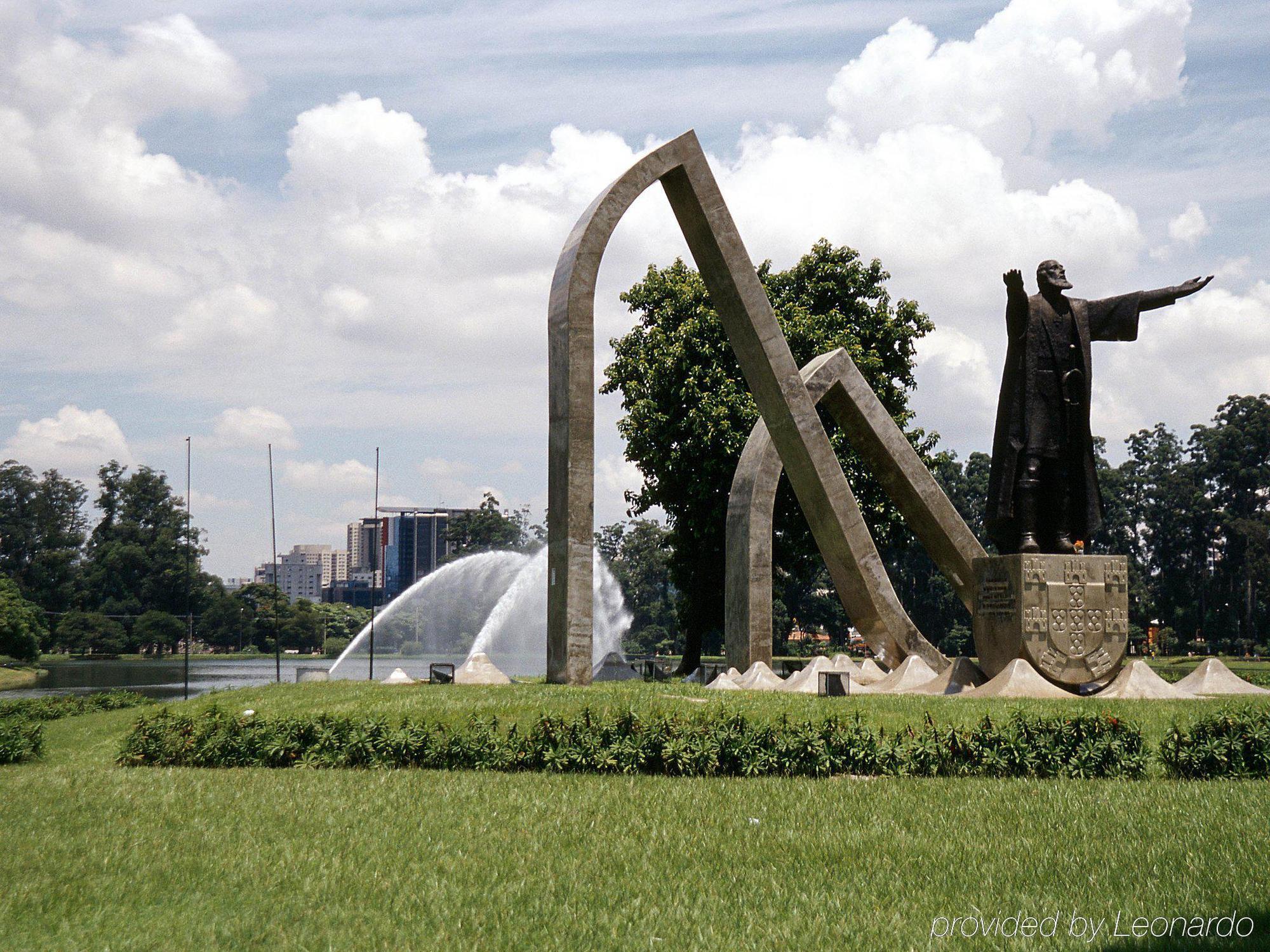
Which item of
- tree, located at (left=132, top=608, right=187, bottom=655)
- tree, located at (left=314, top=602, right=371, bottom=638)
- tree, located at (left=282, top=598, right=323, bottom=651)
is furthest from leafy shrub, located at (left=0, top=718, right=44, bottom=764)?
tree, located at (left=314, top=602, right=371, bottom=638)

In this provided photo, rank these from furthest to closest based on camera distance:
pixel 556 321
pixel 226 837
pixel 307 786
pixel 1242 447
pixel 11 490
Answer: pixel 11 490, pixel 1242 447, pixel 556 321, pixel 307 786, pixel 226 837

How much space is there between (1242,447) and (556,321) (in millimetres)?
53003

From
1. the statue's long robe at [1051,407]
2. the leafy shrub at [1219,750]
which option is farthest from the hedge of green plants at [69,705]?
the leafy shrub at [1219,750]

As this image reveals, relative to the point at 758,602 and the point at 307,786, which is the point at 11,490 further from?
the point at 307,786

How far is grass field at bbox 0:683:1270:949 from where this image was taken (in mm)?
5320

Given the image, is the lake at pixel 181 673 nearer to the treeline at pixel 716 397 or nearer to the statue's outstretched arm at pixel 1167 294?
the treeline at pixel 716 397

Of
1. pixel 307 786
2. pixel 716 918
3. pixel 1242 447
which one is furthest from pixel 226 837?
pixel 1242 447

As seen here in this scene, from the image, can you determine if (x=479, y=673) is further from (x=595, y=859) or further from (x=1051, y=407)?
(x=595, y=859)

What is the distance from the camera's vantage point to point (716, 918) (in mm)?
5473

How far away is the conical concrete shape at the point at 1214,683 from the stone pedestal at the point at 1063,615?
3.26 ft

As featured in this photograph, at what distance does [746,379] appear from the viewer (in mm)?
19641

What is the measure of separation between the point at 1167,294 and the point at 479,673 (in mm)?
11355

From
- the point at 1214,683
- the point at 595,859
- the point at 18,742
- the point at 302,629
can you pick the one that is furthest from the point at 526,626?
the point at 302,629

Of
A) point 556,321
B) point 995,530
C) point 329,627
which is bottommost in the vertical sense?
point 329,627
